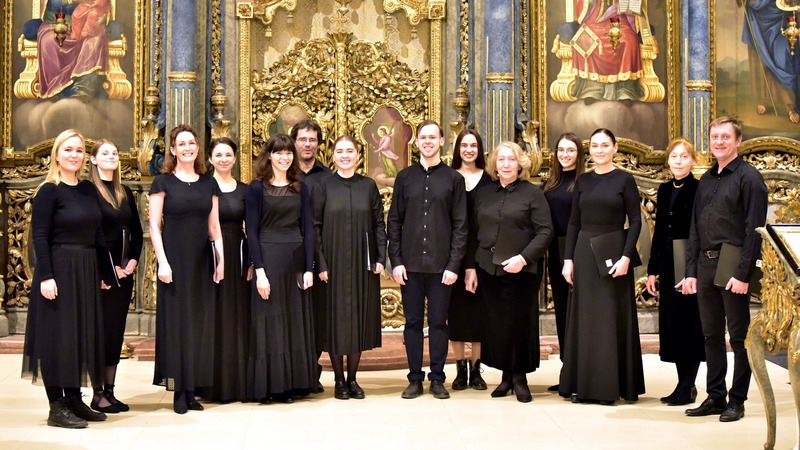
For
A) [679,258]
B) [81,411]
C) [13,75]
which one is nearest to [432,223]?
[679,258]

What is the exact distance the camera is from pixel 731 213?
19.2 ft

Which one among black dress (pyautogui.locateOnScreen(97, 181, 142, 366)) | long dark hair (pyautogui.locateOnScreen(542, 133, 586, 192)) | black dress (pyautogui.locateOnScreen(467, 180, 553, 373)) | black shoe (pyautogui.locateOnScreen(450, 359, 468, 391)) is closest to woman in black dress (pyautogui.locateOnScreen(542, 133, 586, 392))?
long dark hair (pyautogui.locateOnScreen(542, 133, 586, 192))

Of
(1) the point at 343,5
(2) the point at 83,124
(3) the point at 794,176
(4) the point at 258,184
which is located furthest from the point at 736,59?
(2) the point at 83,124

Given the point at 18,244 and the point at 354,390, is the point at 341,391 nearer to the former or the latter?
the point at 354,390

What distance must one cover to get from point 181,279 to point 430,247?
1.52m

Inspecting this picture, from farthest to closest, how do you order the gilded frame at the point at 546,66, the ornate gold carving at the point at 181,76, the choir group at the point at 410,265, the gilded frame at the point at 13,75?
the gilded frame at the point at 546,66, the gilded frame at the point at 13,75, the ornate gold carving at the point at 181,76, the choir group at the point at 410,265

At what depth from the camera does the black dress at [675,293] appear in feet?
21.2

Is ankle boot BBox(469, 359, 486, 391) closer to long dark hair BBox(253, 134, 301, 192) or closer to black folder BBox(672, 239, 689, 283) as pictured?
black folder BBox(672, 239, 689, 283)

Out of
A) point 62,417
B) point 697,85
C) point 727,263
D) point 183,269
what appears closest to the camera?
point 62,417

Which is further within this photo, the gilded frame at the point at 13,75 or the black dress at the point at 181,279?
the gilded frame at the point at 13,75

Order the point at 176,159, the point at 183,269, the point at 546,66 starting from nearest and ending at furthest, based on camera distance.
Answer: the point at 183,269 < the point at 176,159 < the point at 546,66

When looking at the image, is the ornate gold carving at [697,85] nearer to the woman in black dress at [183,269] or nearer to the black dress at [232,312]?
the black dress at [232,312]

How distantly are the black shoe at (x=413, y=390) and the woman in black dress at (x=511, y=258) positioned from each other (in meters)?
0.46

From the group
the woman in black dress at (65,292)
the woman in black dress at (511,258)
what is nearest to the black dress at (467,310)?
the woman in black dress at (511,258)
